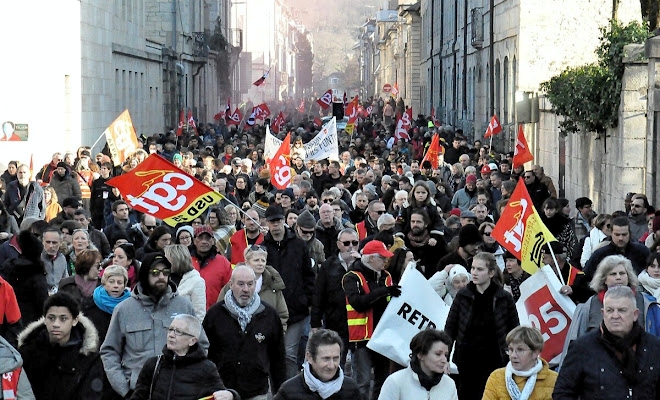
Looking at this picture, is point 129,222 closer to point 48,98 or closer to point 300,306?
point 300,306

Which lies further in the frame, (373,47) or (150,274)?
(373,47)

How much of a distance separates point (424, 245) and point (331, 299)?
6.92ft

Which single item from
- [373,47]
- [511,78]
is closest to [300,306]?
[511,78]

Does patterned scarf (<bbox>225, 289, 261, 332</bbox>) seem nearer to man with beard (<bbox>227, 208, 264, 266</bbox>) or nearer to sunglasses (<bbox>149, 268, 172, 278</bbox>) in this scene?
sunglasses (<bbox>149, 268, 172, 278</bbox>)

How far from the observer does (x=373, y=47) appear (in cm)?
14175

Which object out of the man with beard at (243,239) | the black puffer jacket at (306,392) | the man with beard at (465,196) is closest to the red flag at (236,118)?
the man with beard at (465,196)

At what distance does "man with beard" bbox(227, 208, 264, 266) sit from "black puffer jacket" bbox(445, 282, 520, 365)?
3620 millimetres

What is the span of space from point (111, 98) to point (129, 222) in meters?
25.3

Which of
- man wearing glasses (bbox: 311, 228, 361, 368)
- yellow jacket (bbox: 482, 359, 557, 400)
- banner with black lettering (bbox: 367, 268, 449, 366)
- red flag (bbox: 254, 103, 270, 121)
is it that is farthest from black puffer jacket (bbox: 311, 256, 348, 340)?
red flag (bbox: 254, 103, 270, 121)

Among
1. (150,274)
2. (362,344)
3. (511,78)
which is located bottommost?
(362,344)

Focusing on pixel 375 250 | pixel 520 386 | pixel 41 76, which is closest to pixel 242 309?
pixel 375 250

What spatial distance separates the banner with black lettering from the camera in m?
10.7

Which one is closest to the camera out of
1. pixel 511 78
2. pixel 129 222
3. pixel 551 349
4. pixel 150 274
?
pixel 150 274

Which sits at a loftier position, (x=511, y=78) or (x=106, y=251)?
(x=511, y=78)
